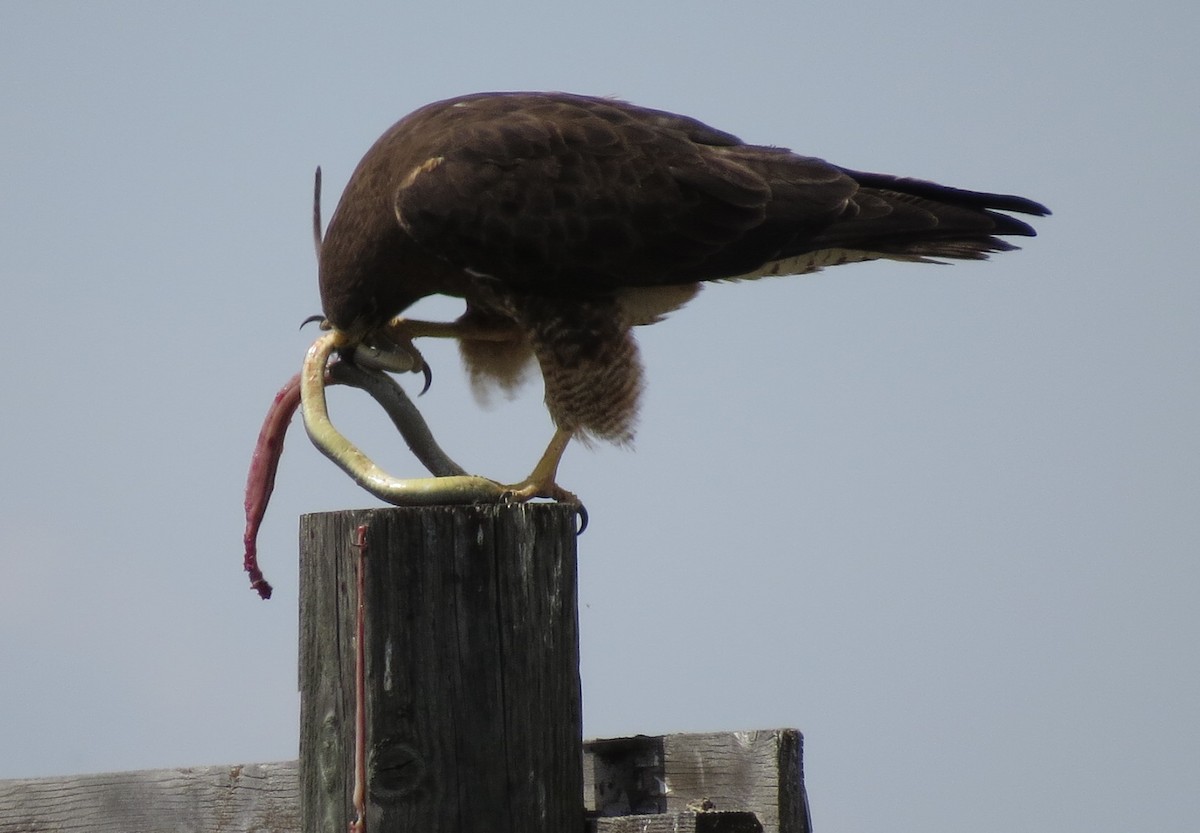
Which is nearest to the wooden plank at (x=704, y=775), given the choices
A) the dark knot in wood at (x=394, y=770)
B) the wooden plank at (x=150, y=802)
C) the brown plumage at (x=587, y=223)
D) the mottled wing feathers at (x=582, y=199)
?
the dark knot in wood at (x=394, y=770)

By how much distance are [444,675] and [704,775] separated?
0.68 m

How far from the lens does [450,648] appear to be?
7.93 feet

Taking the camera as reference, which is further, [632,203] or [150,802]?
[632,203]

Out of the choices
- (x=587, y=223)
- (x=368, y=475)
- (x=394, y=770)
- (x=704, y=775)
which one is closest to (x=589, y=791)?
(x=704, y=775)

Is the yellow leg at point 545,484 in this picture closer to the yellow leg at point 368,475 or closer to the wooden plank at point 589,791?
the yellow leg at point 368,475

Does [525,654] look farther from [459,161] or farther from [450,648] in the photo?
[459,161]

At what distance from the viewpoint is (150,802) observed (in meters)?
3.08

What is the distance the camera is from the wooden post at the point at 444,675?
2385 millimetres

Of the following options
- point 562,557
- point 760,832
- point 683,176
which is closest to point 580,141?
point 683,176

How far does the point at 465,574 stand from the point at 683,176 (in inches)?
114

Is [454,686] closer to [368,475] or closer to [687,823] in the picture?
[687,823]

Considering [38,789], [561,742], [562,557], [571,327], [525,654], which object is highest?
[571,327]

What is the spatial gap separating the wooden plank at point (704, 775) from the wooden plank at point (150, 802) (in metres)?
0.72

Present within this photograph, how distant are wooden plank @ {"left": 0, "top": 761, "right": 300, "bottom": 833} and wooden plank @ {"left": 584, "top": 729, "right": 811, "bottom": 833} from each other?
721 millimetres
